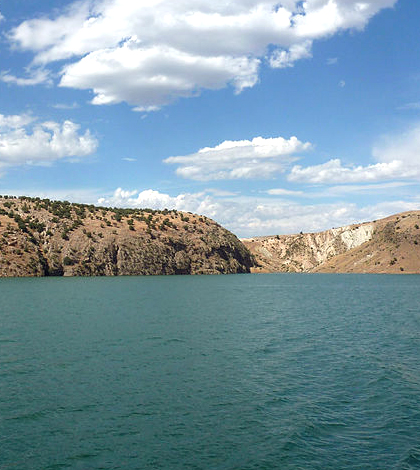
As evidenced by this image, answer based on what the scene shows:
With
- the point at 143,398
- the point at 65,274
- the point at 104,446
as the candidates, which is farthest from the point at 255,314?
the point at 65,274

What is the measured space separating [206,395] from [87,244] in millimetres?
142075

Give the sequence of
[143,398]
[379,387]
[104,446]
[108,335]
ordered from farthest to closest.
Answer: [108,335]
[379,387]
[143,398]
[104,446]

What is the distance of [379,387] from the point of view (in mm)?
28281

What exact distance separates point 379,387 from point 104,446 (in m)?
17.8

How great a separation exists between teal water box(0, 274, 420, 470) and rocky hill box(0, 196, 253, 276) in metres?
103

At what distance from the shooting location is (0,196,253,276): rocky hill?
5792 inches

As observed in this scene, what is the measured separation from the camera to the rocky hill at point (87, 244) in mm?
147125

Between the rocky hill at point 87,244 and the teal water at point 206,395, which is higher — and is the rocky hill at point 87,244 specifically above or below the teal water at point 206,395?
above

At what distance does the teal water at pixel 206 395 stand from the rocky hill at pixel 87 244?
103m

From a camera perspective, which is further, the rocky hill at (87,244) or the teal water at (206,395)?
the rocky hill at (87,244)

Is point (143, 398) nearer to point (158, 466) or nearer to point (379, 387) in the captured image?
point (158, 466)

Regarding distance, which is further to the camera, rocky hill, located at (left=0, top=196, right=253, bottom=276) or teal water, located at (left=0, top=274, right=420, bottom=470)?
rocky hill, located at (left=0, top=196, right=253, bottom=276)

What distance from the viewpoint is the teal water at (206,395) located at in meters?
19.0

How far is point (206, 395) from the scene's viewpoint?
26.4 metres
